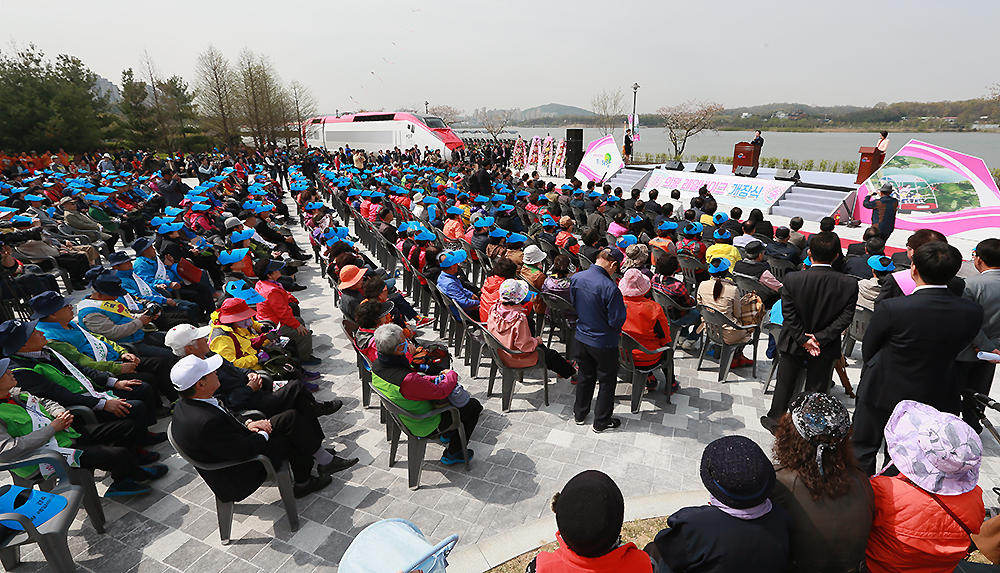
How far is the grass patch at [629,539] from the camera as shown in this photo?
277cm

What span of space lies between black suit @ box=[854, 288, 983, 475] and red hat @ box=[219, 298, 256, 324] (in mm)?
4881

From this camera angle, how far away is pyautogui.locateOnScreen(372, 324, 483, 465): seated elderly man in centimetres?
319

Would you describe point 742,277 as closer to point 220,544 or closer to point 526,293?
point 526,293

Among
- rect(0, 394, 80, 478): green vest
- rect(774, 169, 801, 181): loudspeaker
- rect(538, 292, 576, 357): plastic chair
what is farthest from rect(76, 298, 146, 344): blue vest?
rect(774, 169, 801, 181): loudspeaker

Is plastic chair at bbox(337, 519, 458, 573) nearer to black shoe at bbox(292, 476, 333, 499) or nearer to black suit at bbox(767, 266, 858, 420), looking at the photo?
black shoe at bbox(292, 476, 333, 499)

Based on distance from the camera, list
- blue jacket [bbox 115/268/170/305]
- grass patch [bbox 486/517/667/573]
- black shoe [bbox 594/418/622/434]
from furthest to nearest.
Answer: blue jacket [bbox 115/268/170/305] → black shoe [bbox 594/418/622/434] → grass patch [bbox 486/517/667/573]

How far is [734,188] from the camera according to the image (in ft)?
50.4

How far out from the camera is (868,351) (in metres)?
3.07

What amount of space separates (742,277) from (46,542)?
6262mm

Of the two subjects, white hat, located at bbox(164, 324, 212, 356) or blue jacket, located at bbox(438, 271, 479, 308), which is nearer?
white hat, located at bbox(164, 324, 212, 356)

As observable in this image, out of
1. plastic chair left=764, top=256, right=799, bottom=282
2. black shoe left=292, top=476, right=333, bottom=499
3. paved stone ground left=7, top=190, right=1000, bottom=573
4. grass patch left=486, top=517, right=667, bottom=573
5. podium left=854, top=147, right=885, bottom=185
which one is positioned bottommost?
paved stone ground left=7, top=190, right=1000, bottom=573

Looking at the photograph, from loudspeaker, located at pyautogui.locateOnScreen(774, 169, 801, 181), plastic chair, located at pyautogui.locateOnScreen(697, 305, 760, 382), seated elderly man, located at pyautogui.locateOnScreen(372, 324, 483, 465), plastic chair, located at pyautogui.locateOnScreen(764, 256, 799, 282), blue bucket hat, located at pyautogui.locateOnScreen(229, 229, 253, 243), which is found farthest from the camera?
loudspeaker, located at pyautogui.locateOnScreen(774, 169, 801, 181)

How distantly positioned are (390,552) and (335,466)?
93.4 inches

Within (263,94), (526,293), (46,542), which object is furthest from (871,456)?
(263,94)
